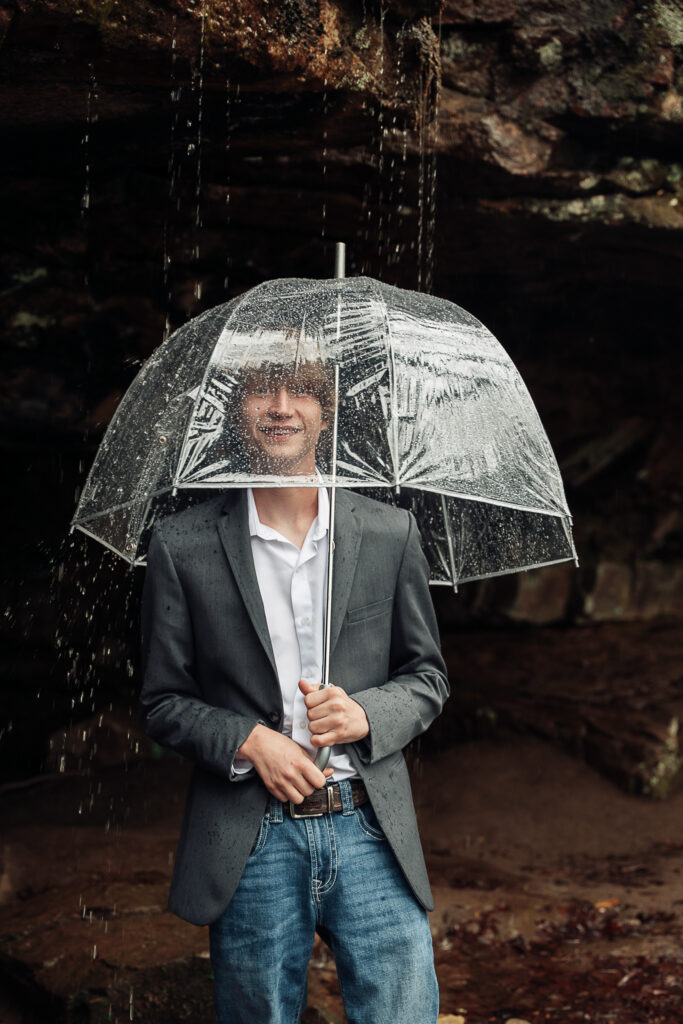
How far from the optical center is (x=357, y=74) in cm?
322

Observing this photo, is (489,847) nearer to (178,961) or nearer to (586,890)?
(586,890)

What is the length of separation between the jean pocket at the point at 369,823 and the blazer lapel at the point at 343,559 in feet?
1.12

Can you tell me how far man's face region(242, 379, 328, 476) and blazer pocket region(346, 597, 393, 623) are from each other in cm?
33

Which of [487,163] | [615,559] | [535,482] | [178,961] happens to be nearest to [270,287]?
[535,482]

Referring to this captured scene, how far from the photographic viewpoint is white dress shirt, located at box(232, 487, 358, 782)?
2006mm

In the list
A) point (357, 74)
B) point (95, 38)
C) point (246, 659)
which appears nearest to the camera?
point (246, 659)

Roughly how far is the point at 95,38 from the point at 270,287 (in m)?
1.18

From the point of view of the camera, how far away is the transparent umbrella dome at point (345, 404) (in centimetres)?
202

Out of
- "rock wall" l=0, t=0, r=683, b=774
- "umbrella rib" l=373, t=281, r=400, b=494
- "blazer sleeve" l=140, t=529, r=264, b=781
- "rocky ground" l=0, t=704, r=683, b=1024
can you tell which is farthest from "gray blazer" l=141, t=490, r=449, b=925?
"rock wall" l=0, t=0, r=683, b=774

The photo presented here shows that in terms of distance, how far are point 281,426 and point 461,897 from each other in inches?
129

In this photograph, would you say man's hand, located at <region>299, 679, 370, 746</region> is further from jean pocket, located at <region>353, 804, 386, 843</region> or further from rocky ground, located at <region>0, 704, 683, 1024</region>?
rocky ground, located at <region>0, 704, 683, 1024</region>

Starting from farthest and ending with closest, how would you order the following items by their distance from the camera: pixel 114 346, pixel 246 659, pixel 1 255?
1. pixel 114 346
2. pixel 1 255
3. pixel 246 659

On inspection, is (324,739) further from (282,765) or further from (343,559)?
(343,559)

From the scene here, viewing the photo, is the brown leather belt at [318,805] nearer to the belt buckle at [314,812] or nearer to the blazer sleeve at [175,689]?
the belt buckle at [314,812]
